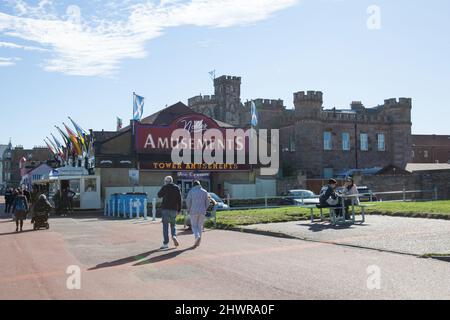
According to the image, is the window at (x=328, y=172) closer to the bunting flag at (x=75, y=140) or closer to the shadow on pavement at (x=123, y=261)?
the bunting flag at (x=75, y=140)

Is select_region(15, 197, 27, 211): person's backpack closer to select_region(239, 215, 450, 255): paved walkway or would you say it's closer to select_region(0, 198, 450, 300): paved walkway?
select_region(0, 198, 450, 300): paved walkway

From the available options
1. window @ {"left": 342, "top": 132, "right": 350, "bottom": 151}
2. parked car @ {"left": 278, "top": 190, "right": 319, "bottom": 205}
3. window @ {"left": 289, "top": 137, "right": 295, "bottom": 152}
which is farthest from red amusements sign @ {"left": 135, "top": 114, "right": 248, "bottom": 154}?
window @ {"left": 342, "top": 132, "right": 350, "bottom": 151}

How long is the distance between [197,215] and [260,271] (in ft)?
14.7

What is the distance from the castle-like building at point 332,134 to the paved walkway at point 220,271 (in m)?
39.2

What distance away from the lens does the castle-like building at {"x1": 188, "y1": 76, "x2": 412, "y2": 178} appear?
173ft

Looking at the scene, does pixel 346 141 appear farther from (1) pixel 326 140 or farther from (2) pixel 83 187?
(2) pixel 83 187

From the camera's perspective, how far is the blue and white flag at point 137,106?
39.7m

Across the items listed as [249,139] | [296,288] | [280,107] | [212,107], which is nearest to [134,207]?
[249,139]

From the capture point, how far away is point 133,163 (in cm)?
4006

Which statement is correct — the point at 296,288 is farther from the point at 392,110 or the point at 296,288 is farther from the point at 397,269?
the point at 392,110

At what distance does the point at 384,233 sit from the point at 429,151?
77.4 metres

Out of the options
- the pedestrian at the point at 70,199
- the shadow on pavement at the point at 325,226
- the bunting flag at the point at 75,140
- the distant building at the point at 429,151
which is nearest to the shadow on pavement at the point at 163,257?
the shadow on pavement at the point at 325,226

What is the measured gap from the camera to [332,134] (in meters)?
54.4

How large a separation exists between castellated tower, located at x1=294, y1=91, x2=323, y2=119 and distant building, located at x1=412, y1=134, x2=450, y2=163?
124ft
